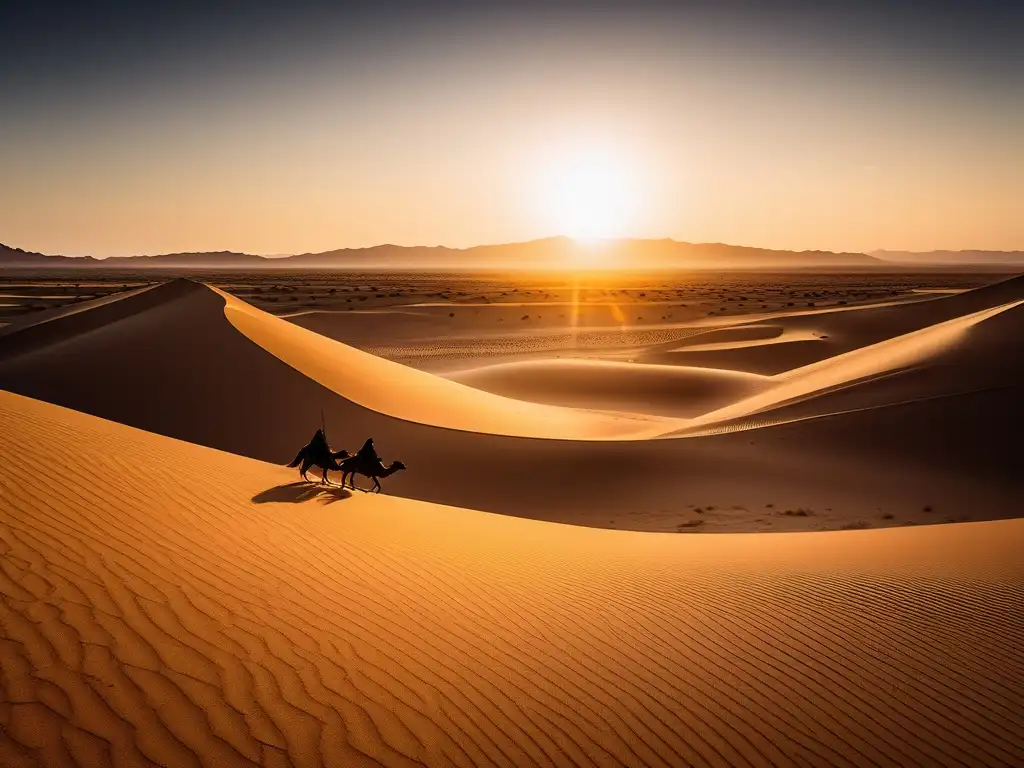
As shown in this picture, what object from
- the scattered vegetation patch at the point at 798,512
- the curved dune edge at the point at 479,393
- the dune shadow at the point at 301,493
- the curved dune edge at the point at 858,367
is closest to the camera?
the dune shadow at the point at 301,493

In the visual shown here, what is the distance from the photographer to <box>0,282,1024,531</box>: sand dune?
13.0 m

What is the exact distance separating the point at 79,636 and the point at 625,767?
119 inches

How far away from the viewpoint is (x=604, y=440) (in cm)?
1655

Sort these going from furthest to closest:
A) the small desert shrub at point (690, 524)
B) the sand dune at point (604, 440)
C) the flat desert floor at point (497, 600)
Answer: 1. the sand dune at point (604, 440)
2. the small desert shrub at point (690, 524)
3. the flat desert floor at point (497, 600)

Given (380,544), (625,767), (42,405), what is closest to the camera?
(625,767)

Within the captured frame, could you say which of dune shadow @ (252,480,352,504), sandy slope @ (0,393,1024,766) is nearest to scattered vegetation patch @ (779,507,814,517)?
sandy slope @ (0,393,1024,766)

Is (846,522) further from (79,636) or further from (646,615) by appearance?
(79,636)

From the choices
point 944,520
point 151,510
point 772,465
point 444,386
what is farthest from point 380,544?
point 444,386

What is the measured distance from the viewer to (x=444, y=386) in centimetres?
2308

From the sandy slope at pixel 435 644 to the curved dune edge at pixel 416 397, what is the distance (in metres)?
11.1

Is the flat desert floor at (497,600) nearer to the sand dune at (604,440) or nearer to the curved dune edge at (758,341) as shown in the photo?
the sand dune at (604,440)

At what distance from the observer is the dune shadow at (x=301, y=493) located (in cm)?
755

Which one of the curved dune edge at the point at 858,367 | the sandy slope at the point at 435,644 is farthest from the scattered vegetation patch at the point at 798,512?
the curved dune edge at the point at 858,367

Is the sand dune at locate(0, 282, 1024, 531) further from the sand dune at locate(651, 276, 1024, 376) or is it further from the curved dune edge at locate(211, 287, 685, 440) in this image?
the sand dune at locate(651, 276, 1024, 376)
